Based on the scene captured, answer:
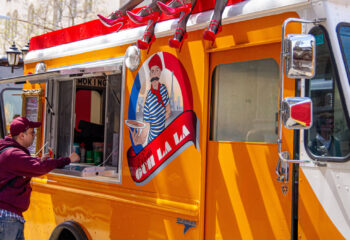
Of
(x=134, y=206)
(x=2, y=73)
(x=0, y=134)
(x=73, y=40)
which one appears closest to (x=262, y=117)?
(x=134, y=206)

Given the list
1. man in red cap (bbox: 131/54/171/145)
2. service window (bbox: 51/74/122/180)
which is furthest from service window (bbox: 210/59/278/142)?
service window (bbox: 51/74/122/180)

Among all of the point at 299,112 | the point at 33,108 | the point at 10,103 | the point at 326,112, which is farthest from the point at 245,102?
the point at 10,103

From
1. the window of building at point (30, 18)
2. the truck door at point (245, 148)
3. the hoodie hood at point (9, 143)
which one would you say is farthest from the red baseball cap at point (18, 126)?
the window of building at point (30, 18)

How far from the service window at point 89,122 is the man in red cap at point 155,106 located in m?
0.57

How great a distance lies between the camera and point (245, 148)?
3.42 metres

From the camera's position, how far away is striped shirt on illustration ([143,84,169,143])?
4066mm

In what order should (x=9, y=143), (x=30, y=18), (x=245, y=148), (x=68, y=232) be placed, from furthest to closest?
(x=30, y=18) < (x=68, y=232) < (x=9, y=143) < (x=245, y=148)

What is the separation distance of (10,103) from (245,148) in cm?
465

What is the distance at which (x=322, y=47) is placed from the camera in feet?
9.97

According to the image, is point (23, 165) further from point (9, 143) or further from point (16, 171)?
point (9, 143)

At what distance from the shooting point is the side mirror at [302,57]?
2723mm

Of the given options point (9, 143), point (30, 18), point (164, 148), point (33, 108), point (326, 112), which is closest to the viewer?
point (326, 112)

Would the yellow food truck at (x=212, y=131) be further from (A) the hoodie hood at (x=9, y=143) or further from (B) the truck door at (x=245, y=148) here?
(A) the hoodie hood at (x=9, y=143)

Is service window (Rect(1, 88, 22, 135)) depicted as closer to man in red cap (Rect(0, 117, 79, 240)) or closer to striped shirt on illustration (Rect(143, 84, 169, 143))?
man in red cap (Rect(0, 117, 79, 240))
